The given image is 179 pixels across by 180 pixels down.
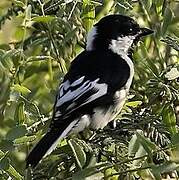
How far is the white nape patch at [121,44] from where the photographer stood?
284cm

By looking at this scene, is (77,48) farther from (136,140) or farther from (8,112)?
(136,140)

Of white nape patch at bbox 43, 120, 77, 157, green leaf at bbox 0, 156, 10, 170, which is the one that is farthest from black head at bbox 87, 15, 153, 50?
green leaf at bbox 0, 156, 10, 170

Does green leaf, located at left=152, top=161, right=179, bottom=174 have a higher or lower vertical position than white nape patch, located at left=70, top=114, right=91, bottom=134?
higher

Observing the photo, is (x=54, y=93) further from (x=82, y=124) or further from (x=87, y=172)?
(x=87, y=172)

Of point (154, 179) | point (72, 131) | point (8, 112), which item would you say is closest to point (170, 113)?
point (154, 179)

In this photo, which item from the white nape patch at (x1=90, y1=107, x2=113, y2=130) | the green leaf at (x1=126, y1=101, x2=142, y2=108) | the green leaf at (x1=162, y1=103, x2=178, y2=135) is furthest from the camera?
the white nape patch at (x1=90, y1=107, x2=113, y2=130)

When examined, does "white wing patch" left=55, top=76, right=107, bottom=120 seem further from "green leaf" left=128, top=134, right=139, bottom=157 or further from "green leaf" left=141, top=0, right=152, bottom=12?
"green leaf" left=128, top=134, right=139, bottom=157

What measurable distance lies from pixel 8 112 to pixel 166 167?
2.68 ft

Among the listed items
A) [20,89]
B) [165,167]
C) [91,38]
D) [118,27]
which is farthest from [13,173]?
[118,27]

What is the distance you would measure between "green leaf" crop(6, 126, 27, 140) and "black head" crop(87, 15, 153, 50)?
27.0 inches

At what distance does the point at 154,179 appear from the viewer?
1.96 metres

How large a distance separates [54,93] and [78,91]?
0.24 m

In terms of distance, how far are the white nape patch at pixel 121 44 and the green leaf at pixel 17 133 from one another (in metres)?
0.89

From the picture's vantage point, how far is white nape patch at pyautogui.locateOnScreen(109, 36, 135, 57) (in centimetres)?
284
